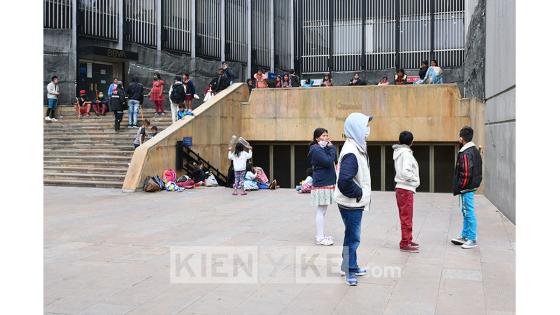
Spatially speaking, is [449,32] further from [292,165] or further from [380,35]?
[292,165]

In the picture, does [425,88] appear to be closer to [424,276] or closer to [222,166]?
[222,166]

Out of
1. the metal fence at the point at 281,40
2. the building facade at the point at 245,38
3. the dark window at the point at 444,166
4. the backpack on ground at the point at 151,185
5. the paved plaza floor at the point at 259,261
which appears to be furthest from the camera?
the metal fence at the point at 281,40

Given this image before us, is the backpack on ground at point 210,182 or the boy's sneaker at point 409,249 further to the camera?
the backpack on ground at point 210,182

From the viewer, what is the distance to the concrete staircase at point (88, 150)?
15.1 m

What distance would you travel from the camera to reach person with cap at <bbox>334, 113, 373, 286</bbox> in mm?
5551

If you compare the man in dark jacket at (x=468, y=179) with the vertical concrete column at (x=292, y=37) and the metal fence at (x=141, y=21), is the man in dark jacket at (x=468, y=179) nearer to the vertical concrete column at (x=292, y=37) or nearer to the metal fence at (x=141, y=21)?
the metal fence at (x=141, y=21)

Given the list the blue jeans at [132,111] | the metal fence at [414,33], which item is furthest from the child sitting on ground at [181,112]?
the metal fence at [414,33]

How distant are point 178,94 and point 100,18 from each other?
7.74 metres

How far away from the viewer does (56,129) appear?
733 inches

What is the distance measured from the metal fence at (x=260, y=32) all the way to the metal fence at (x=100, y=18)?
9277mm

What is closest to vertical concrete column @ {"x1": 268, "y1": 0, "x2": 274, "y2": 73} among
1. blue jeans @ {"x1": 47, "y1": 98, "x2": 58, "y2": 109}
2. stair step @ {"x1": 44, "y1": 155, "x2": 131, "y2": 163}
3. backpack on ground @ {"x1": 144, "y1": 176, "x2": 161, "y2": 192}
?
blue jeans @ {"x1": 47, "y1": 98, "x2": 58, "y2": 109}

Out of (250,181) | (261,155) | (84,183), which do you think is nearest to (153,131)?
(84,183)

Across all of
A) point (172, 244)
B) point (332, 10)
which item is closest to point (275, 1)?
point (332, 10)
